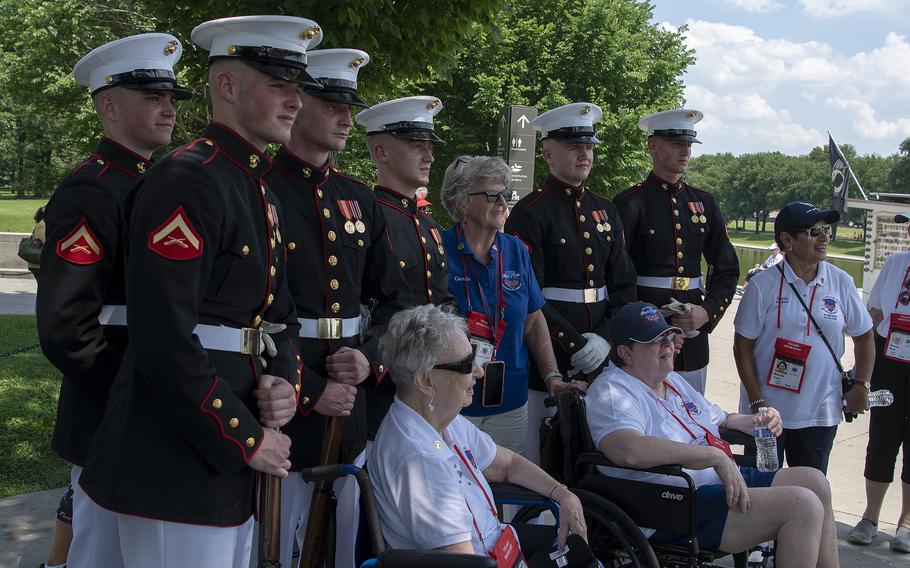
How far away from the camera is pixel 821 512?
139 inches

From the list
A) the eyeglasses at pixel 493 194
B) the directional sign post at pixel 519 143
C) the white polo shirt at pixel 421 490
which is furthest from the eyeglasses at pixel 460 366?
the directional sign post at pixel 519 143

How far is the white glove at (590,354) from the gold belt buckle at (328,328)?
1.66 m

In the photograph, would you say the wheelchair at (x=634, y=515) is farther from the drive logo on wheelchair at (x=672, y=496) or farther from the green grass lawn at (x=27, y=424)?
the green grass lawn at (x=27, y=424)

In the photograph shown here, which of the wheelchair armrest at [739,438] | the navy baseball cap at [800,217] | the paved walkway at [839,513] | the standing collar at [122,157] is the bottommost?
the paved walkway at [839,513]

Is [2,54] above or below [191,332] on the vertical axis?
above

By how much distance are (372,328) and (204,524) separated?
1.30m

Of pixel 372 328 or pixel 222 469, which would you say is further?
pixel 372 328

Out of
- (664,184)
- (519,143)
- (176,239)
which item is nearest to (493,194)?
(664,184)

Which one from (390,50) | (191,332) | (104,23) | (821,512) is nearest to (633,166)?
(104,23)

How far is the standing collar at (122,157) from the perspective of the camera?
10.5 feet

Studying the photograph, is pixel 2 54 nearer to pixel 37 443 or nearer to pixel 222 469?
pixel 37 443

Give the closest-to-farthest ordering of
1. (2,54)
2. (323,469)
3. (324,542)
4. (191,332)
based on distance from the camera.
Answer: (191,332)
(323,469)
(324,542)
(2,54)

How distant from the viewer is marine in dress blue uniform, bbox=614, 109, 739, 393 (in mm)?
5113

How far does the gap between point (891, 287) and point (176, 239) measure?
4.47 m
